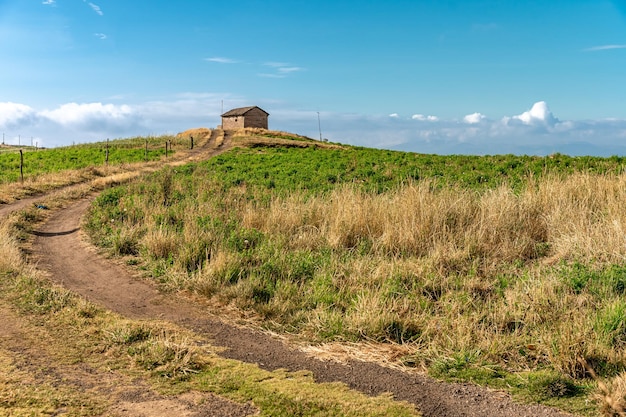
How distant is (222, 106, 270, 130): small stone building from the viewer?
2539 inches

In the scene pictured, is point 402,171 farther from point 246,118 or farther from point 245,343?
point 246,118

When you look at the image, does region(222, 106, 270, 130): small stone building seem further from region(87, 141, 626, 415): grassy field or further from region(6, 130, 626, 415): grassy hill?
region(87, 141, 626, 415): grassy field

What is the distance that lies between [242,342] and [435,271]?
136 inches

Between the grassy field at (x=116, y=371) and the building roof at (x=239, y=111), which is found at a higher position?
the building roof at (x=239, y=111)

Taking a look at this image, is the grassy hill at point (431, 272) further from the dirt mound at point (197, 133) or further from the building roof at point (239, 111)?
the building roof at point (239, 111)

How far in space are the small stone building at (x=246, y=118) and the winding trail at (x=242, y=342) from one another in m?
54.1

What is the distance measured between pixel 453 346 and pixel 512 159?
2152cm

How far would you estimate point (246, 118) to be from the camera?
211ft

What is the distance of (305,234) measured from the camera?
10141 mm

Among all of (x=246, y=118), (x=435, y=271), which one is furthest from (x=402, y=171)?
(x=246, y=118)

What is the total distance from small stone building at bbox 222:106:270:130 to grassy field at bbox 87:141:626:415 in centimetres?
5188

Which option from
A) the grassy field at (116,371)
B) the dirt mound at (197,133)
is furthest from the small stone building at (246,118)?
the grassy field at (116,371)

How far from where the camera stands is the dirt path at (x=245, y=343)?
4664mm

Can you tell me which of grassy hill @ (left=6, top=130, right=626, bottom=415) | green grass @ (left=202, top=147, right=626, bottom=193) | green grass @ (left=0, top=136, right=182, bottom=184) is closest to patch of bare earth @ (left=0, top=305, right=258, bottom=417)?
grassy hill @ (left=6, top=130, right=626, bottom=415)
